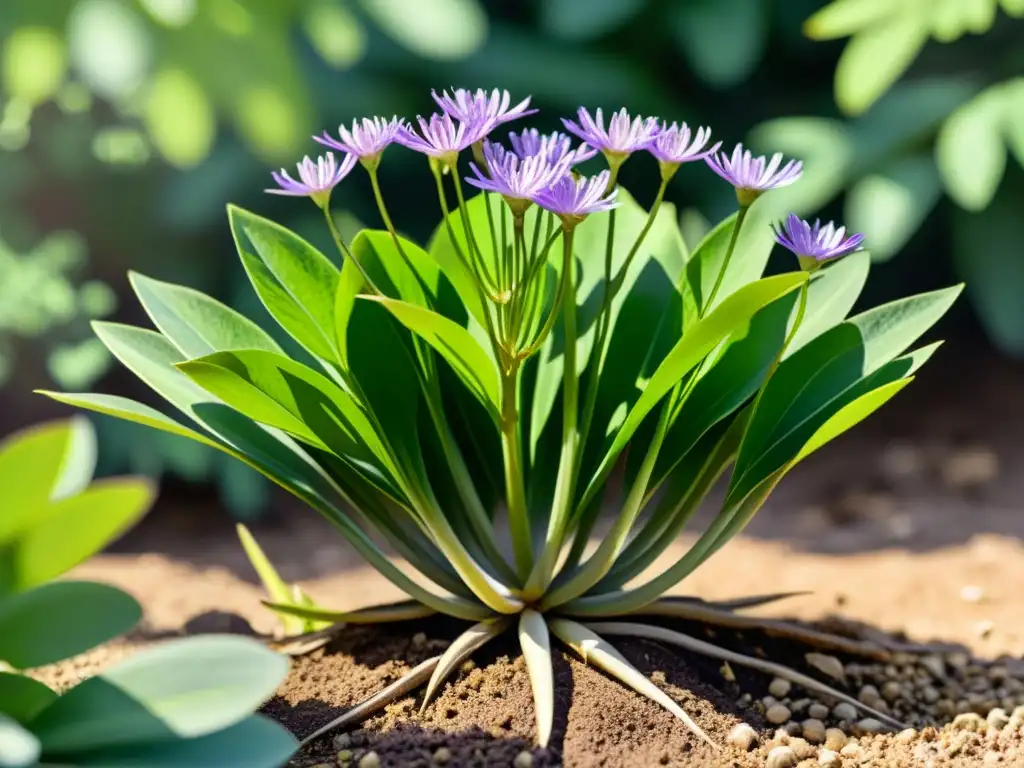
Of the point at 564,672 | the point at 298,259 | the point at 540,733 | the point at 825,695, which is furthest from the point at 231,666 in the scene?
the point at 825,695

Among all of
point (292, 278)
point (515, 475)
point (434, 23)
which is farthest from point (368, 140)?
point (434, 23)

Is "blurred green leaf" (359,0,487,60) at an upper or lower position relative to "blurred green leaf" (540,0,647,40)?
lower

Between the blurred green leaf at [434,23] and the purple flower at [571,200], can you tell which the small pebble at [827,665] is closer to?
the purple flower at [571,200]

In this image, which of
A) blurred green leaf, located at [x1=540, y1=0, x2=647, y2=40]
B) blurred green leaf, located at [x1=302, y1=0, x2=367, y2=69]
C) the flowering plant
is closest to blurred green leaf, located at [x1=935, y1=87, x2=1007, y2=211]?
blurred green leaf, located at [x1=540, y1=0, x2=647, y2=40]

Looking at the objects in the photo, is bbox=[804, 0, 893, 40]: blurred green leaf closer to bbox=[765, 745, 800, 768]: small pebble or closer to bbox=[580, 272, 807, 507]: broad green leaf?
bbox=[580, 272, 807, 507]: broad green leaf

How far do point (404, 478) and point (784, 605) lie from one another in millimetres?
928

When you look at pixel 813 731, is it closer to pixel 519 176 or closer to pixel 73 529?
pixel 519 176

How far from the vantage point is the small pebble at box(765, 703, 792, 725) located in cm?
138

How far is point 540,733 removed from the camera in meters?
1.22

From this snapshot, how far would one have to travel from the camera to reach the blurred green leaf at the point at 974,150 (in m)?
2.72

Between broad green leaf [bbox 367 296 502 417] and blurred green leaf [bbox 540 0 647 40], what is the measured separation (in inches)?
82.9

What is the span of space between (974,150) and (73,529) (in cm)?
251

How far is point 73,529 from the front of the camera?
0.97 meters

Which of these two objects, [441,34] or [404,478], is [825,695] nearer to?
[404,478]
